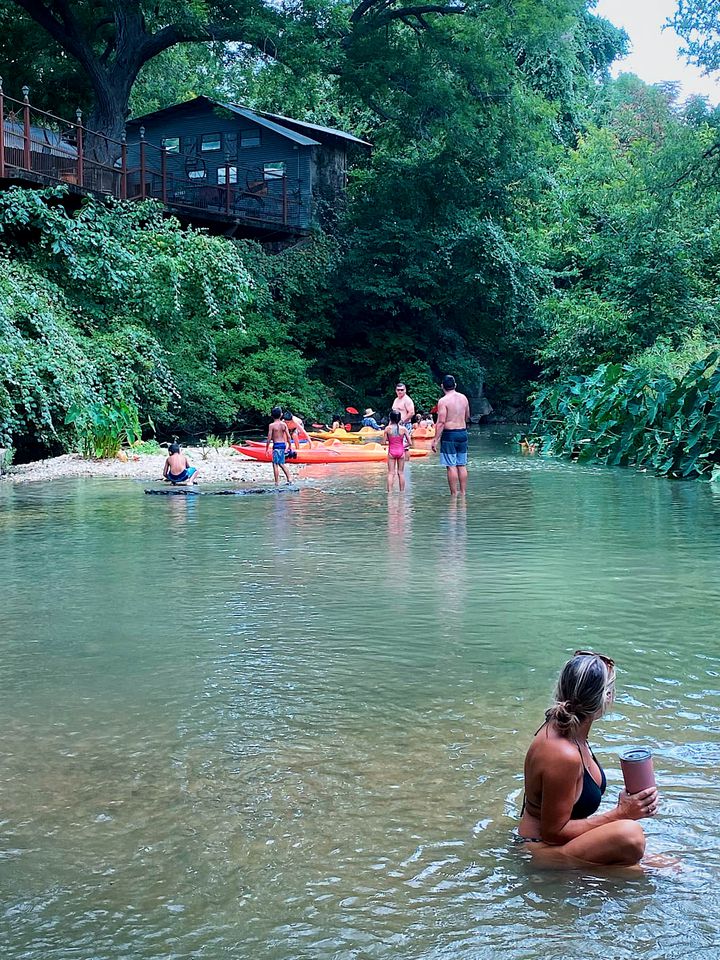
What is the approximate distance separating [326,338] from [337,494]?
25933 mm

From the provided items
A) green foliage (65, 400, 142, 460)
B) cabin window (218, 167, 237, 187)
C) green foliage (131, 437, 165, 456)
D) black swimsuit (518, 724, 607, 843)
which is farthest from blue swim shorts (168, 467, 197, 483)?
cabin window (218, 167, 237, 187)

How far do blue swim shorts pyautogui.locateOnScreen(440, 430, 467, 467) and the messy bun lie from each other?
13.6 metres

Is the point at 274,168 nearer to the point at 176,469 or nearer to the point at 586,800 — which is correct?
the point at 176,469

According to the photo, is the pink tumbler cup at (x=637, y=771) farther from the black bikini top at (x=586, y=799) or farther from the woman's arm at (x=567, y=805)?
the black bikini top at (x=586, y=799)

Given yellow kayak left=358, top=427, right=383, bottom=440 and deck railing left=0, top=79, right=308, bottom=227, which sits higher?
deck railing left=0, top=79, right=308, bottom=227

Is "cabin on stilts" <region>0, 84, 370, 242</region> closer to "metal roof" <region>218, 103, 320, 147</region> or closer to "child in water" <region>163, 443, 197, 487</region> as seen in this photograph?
"metal roof" <region>218, 103, 320, 147</region>

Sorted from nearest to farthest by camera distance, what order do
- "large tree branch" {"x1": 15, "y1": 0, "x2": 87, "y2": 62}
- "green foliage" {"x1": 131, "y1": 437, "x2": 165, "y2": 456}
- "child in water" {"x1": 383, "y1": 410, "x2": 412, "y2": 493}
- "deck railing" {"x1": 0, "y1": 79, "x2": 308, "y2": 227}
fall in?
1. "child in water" {"x1": 383, "y1": 410, "x2": 412, "y2": 493}
2. "green foliage" {"x1": 131, "y1": 437, "x2": 165, "y2": 456}
3. "deck railing" {"x1": 0, "y1": 79, "x2": 308, "y2": 227}
4. "large tree branch" {"x1": 15, "y1": 0, "x2": 87, "y2": 62}

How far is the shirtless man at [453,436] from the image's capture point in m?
17.7

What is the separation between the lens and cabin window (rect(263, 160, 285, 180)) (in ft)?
146

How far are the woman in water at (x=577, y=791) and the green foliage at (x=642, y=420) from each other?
57.1 ft

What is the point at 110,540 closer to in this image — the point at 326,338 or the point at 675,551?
the point at 675,551

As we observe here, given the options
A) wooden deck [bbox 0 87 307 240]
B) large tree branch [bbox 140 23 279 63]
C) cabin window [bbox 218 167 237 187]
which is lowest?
wooden deck [bbox 0 87 307 240]

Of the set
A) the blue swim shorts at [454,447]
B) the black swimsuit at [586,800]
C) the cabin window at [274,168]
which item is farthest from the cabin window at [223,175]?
the black swimsuit at [586,800]

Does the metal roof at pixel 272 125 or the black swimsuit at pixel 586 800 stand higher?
the metal roof at pixel 272 125
